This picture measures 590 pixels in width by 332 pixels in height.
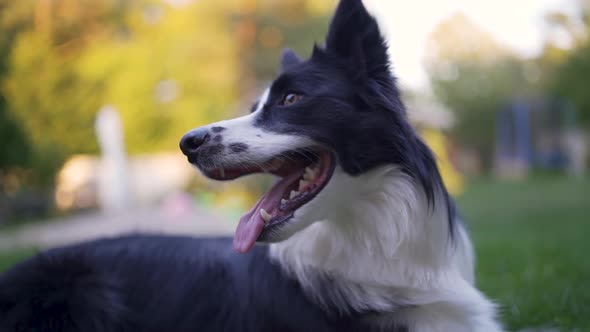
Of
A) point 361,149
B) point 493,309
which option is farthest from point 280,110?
point 493,309

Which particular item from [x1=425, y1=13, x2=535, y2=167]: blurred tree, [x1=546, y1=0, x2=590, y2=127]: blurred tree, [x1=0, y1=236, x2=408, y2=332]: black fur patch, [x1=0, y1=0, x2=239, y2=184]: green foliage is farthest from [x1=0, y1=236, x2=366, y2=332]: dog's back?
[x1=425, y1=13, x2=535, y2=167]: blurred tree

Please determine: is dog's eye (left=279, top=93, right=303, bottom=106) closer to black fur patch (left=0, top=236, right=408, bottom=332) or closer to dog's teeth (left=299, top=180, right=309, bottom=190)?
dog's teeth (left=299, top=180, right=309, bottom=190)

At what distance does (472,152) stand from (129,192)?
2062cm

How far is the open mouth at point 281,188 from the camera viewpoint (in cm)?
227

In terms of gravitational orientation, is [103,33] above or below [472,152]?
above

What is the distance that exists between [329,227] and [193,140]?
0.75 meters

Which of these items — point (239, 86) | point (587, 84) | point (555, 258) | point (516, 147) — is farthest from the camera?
point (516, 147)

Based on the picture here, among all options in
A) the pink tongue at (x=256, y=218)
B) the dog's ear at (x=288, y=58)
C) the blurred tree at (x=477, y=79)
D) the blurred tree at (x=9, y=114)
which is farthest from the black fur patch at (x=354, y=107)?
the blurred tree at (x=477, y=79)

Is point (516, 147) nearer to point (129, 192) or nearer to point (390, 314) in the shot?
point (129, 192)

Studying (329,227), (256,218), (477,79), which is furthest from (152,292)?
(477,79)

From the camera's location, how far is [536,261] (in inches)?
209

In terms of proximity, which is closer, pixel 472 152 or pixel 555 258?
pixel 555 258

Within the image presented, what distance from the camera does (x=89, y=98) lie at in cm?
1403

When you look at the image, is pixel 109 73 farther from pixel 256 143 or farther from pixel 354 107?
pixel 354 107
